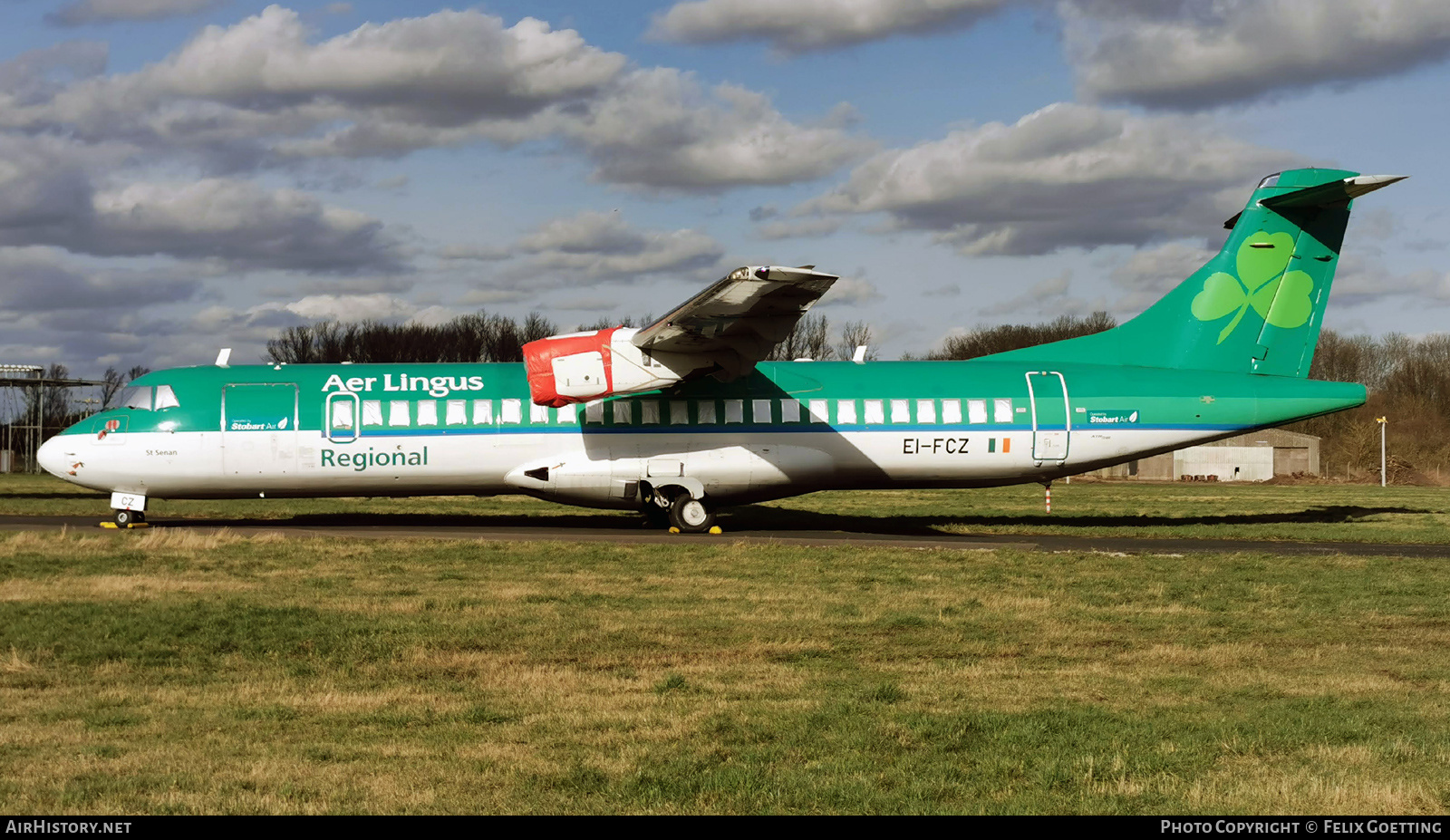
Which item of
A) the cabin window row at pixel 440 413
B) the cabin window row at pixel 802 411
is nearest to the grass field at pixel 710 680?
the cabin window row at pixel 440 413

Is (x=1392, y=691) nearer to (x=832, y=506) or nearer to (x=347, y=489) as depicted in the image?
(x=347, y=489)

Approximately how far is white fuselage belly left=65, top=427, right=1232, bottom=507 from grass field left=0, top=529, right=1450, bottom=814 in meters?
5.87

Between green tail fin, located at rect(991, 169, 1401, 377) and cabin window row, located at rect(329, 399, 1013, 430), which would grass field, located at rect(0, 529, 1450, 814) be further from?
green tail fin, located at rect(991, 169, 1401, 377)

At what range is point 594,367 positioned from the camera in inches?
941

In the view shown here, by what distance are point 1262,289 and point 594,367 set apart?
1584 cm

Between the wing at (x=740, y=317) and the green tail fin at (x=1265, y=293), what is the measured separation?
338 inches

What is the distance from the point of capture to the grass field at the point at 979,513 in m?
27.6

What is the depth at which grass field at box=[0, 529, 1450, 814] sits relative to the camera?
737 centimetres

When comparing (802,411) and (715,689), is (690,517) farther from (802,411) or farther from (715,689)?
(715,689)

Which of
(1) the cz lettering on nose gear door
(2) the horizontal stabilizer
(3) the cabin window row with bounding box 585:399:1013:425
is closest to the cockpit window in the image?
(3) the cabin window row with bounding box 585:399:1013:425

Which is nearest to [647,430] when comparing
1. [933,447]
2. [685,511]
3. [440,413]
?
[685,511]

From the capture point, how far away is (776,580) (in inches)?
701

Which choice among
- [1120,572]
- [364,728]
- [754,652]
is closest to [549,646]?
[754,652]

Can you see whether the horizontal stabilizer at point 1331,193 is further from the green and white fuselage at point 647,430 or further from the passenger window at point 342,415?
the passenger window at point 342,415
